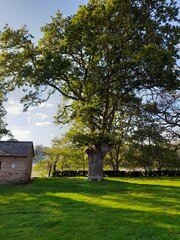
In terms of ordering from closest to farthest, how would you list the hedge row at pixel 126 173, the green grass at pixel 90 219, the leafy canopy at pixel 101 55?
1. the green grass at pixel 90 219
2. the leafy canopy at pixel 101 55
3. the hedge row at pixel 126 173

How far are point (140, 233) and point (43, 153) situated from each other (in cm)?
3678

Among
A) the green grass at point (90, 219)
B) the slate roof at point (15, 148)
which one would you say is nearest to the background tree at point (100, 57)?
the slate roof at point (15, 148)

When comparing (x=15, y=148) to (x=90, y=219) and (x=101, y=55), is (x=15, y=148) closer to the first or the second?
(x=101, y=55)

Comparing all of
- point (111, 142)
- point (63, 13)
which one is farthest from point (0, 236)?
point (63, 13)

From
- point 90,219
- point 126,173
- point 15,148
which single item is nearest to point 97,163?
point 15,148

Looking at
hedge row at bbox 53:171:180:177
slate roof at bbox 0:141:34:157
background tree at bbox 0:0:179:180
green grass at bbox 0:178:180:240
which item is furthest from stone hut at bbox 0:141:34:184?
hedge row at bbox 53:171:180:177

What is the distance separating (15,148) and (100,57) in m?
11.8

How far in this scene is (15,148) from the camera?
26.9m

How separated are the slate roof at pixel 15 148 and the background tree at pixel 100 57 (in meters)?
4.24

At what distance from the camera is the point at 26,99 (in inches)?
1060

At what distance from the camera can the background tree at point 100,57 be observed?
78.7 feet

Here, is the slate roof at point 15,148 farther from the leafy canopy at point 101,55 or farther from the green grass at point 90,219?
the green grass at point 90,219

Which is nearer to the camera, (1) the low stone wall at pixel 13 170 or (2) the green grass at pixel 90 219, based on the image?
(2) the green grass at pixel 90 219

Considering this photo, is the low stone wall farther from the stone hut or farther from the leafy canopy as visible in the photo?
the leafy canopy
